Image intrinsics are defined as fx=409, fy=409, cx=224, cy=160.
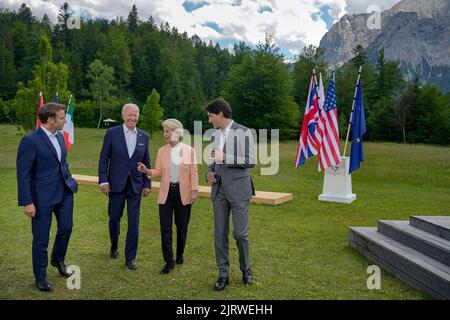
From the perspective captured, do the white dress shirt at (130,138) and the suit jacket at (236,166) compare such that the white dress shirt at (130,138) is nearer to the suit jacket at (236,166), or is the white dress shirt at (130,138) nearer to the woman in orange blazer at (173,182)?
the woman in orange blazer at (173,182)

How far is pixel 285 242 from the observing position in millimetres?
6836

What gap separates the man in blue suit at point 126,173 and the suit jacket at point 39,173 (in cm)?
75

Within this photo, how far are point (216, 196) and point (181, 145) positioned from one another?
973 millimetres

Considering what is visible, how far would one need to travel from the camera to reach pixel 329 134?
36.5ft

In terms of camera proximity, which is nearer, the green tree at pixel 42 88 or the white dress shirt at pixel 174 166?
the white dress shirt at pixel 174 166

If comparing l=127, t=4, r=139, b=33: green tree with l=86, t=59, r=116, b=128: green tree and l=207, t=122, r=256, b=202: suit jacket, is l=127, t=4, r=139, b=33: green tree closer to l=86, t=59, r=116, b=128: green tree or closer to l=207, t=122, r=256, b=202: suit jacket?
l=86, t=59, r=116, b=128: green tree

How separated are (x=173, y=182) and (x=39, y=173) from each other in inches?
61.8

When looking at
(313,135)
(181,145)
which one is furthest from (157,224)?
(313,135)

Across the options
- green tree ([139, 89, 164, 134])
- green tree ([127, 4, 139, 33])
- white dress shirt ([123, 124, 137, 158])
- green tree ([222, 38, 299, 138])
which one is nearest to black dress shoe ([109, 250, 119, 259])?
white dress shirt ([123, 124, 137, 158])

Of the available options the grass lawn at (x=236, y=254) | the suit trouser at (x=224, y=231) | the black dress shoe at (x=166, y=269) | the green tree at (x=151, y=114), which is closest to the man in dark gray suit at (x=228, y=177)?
the suit trouser at (x=224, y=231)

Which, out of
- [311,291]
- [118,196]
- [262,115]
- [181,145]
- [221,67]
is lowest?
[311,291]

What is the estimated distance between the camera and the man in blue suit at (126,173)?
5414 mm
